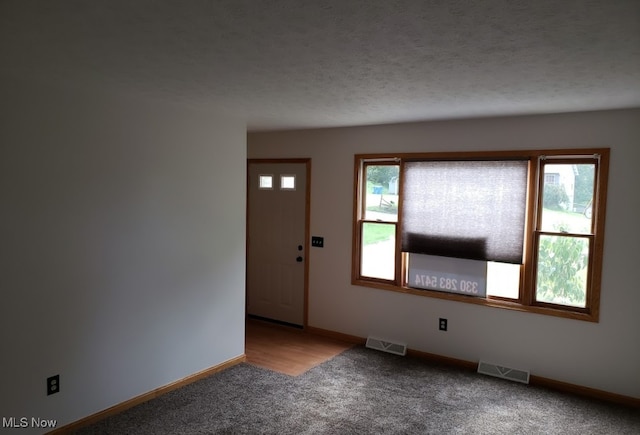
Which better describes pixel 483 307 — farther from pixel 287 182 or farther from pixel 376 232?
pixel 287 182

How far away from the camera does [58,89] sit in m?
3.01

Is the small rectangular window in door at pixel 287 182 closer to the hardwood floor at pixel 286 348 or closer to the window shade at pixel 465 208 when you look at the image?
the window shade at pixel 465 208

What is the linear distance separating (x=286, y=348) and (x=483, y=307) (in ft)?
6.63

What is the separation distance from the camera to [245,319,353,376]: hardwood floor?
4.52 m

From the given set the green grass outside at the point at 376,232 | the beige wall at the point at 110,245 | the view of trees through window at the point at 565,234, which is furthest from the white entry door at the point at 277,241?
the view of trees through window at the point at 565,234

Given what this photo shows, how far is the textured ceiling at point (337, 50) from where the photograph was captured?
1707 mm

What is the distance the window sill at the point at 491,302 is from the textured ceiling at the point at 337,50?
5.58 feet

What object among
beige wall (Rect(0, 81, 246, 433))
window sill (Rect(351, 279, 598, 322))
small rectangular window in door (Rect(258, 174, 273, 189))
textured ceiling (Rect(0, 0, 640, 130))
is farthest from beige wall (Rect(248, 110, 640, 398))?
beige wall (Rect(0, 81, 246, 433))

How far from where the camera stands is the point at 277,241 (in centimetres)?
577

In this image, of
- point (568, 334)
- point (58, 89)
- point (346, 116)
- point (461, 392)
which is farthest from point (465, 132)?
point (58, 89)

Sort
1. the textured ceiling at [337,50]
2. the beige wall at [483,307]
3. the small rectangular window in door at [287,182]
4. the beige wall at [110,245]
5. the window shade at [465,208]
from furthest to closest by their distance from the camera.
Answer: the small rectangular window in door at [287,182], the window shade at [465,208], the beige wall at [483,307], the beige wall at [110,245], the textured ceiling at [337,50]

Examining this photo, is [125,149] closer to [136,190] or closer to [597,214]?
[136,190]

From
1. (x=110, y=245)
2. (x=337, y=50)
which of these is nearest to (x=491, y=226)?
(x=337, y=50)

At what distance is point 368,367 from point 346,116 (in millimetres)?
2314
